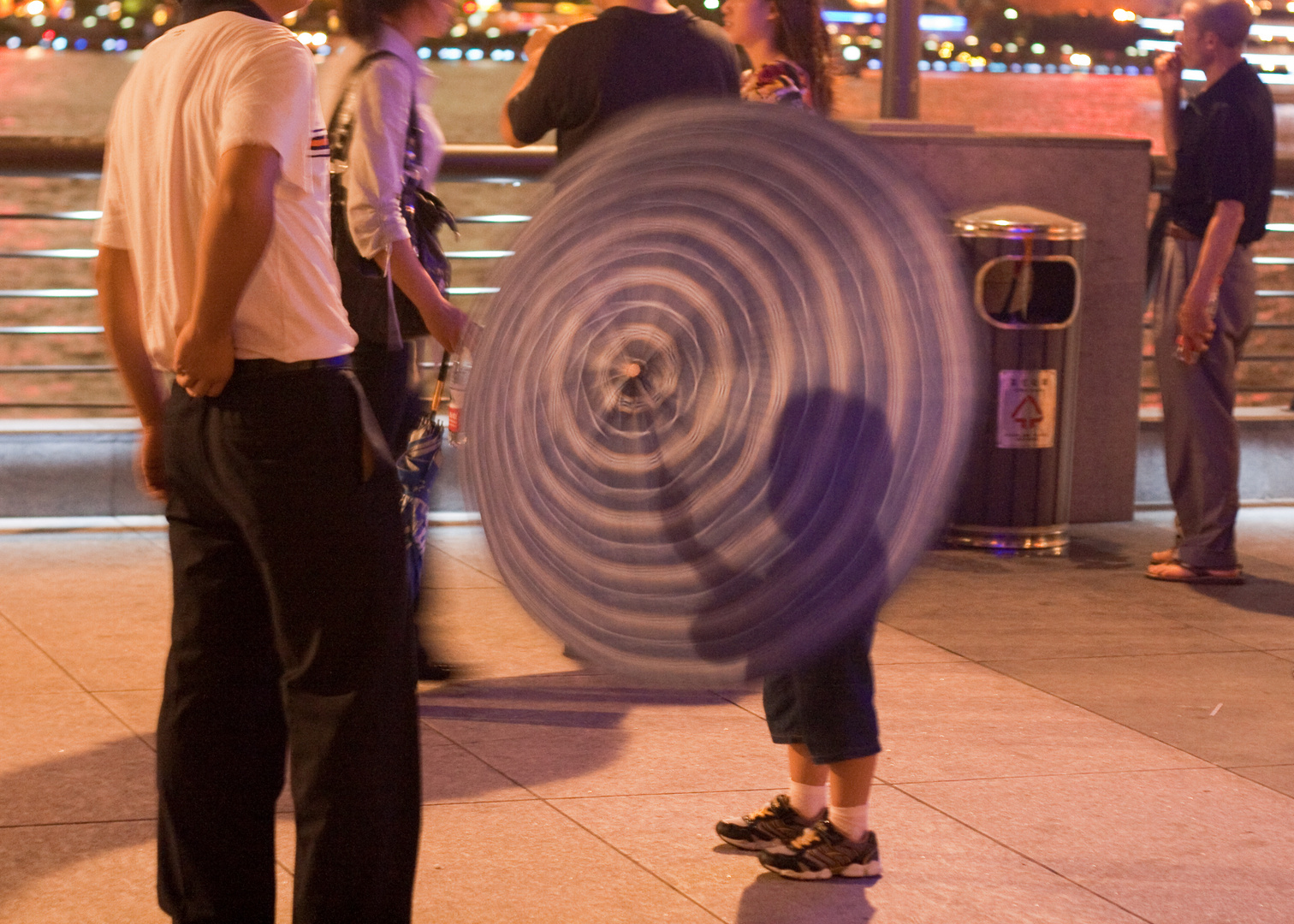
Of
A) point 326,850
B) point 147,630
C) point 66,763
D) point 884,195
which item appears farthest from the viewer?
point 147,630

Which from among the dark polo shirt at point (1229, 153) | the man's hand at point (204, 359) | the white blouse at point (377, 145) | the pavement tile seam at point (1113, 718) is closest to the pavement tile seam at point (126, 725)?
the white blouse at point (377, 145)

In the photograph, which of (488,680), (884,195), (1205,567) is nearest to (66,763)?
(488,680)

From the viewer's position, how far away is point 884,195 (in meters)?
2.71

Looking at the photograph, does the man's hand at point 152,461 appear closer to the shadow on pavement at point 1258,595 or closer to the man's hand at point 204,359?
the man's hand at point 204,359

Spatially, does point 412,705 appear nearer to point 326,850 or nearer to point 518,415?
point 326,850

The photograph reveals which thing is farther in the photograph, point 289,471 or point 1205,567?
point 1205,567

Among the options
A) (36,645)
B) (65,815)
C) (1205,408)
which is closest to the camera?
(65,815)

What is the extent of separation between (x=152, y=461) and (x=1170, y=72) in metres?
4.91

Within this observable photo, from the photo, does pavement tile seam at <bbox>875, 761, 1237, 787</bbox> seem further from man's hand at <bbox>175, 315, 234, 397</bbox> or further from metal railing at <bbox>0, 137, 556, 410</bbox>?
metal railing at <bbox>0, 137, 556, 410</bbox>

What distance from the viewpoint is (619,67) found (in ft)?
16.0

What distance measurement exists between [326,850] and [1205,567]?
4.62m

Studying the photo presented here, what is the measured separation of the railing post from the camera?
7949 mm

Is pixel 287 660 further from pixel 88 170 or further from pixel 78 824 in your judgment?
pixel 88 170

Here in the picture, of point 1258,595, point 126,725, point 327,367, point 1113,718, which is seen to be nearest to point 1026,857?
point 1113,718
